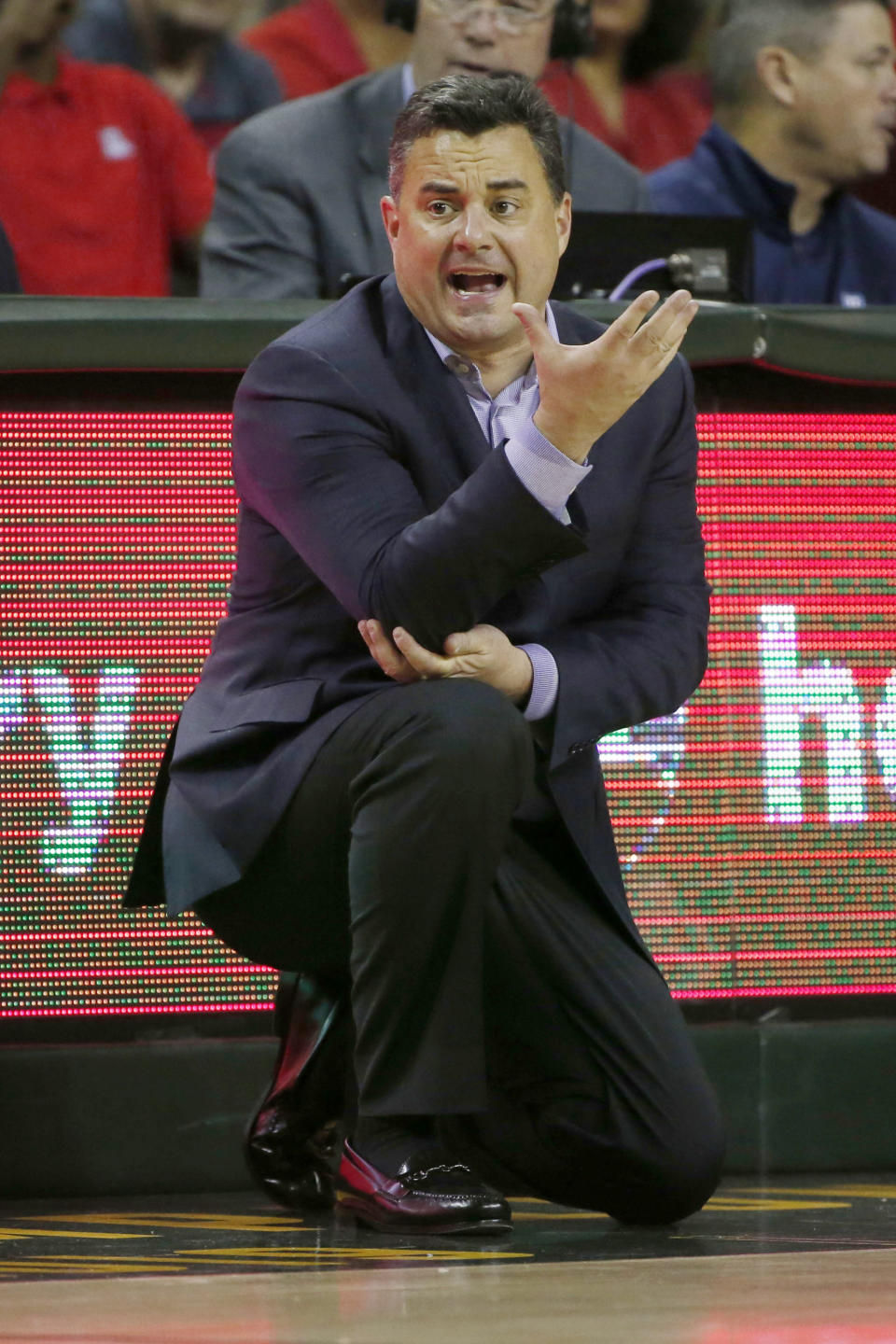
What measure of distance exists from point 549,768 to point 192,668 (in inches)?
23.9

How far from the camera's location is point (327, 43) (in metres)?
4.81

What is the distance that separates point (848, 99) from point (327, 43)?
1.22 metres

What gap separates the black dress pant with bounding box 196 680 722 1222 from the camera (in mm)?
1870

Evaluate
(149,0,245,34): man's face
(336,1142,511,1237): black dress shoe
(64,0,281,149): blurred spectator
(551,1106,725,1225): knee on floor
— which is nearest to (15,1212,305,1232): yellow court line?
(336,1142,511,1237): black dress shoe

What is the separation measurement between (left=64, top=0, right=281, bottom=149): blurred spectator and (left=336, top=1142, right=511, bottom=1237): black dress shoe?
126 inches

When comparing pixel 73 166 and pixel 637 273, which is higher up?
pixel 73 166

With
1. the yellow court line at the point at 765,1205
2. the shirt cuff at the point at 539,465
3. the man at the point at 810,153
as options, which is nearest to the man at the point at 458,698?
the shirt cuff at the point at 539,465

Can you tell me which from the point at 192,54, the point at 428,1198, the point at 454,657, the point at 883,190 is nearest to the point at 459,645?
the point at 454,657

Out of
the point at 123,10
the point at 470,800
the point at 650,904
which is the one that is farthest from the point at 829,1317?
the point at 123,10

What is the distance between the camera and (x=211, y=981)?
247 centimetres

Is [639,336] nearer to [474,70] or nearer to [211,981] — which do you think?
[211,981]

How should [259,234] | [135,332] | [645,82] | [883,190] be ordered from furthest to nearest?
[883,190] < [645,82] < [259,234] < [135,332]

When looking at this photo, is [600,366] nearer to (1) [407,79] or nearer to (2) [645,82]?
(1) [407,79]

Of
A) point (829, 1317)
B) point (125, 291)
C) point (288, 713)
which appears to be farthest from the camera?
point (125, 291)
